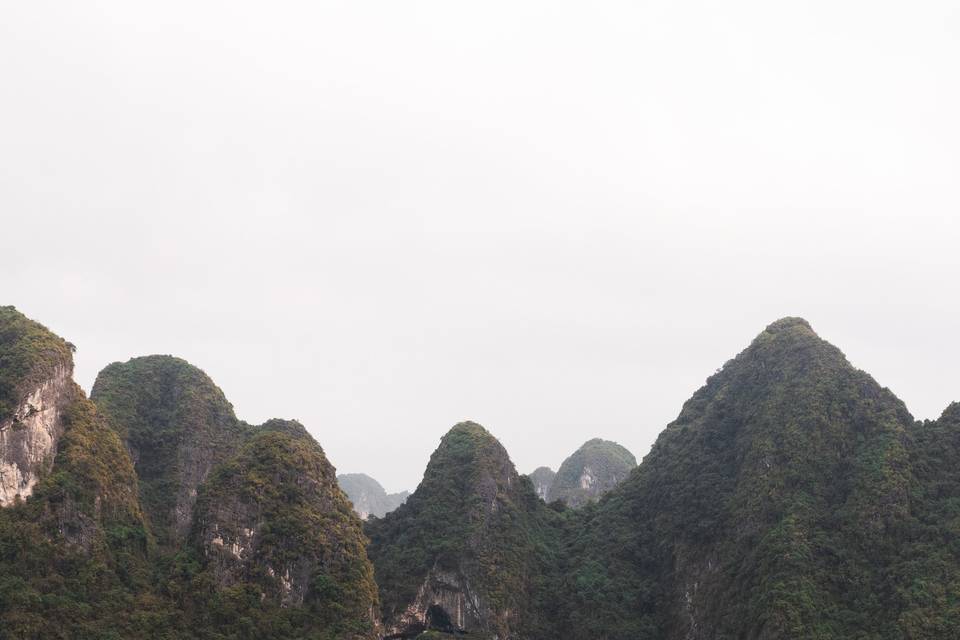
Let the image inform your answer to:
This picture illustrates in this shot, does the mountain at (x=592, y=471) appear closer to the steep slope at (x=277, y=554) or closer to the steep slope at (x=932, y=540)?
the steep slope at (x=932, y=540)

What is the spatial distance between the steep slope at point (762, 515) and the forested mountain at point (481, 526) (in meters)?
0.14

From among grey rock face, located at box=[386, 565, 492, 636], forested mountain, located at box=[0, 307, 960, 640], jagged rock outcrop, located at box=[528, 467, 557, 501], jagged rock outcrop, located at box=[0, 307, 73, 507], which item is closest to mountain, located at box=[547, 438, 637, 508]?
jagged rock outcrop, located at box=[528, 467, 557, 501]

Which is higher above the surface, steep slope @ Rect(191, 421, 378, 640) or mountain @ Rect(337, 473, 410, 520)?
mountain @ Rect(337, 473, 410, 520)

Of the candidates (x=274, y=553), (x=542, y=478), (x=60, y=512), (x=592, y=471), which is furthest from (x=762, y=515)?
(x=542, y=478)

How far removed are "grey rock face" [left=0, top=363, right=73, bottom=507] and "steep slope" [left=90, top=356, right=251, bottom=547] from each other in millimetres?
14989

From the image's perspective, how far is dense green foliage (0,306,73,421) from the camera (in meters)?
31.5

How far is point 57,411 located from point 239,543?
11.1 m

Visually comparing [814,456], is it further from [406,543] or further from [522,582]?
[406,543]

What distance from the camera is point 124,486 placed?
36.4 m

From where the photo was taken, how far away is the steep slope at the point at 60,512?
27828 mm

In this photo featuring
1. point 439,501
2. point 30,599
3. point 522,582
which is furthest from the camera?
point 439,501

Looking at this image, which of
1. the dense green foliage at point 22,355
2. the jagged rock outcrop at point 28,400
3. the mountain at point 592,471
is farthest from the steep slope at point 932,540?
the mountain at point 592,471

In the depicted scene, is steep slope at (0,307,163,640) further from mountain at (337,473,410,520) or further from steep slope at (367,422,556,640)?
mountain at (337,473,410,520)

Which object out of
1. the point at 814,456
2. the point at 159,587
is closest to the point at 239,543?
the point at 159,587
